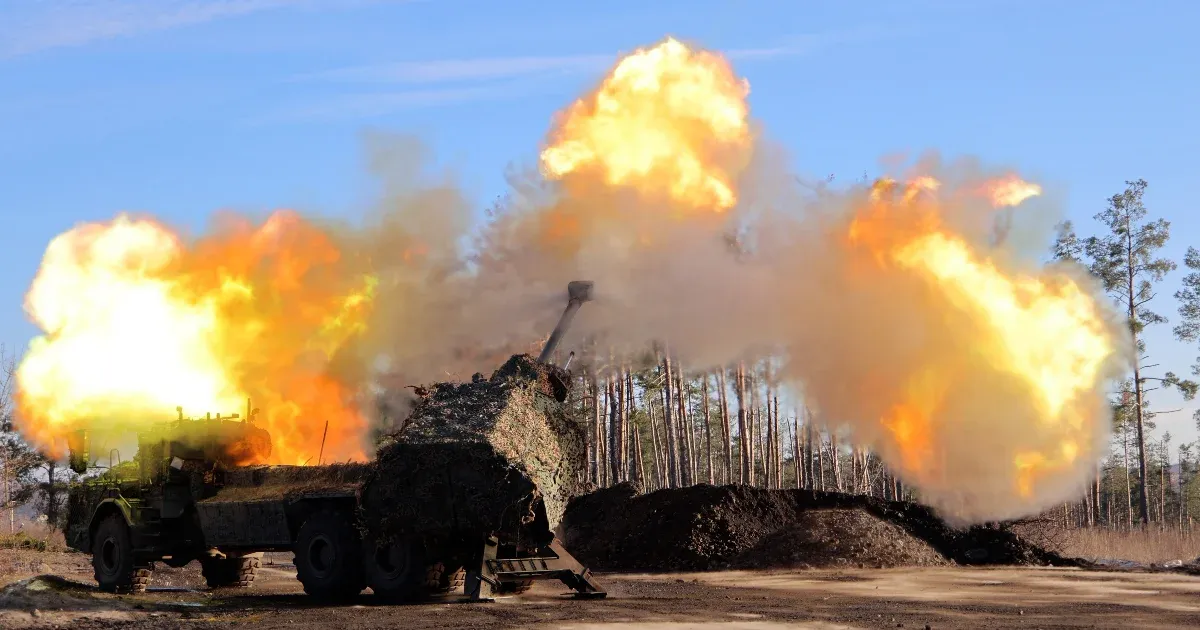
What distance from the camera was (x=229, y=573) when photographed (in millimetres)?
24484

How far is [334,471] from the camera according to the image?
1969 cm

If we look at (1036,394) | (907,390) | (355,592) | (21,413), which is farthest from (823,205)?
(21,413)

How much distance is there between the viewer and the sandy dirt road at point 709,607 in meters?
15.8

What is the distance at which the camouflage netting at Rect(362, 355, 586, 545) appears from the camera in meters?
17.7

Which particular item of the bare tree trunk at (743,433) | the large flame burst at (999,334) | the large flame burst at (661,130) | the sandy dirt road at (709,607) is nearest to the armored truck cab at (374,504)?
the sandy dirt road at (709,607)

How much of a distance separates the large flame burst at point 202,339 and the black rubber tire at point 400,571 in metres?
5.14

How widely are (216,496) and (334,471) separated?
129 inches

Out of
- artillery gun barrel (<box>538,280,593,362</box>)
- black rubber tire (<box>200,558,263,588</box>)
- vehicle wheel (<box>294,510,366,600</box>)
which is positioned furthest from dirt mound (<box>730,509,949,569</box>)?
vehicle wheel (<box>294,510,366,600</box>)

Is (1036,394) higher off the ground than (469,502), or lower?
higher

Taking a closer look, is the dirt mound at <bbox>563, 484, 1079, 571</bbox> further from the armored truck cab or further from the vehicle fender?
the vehicle fender

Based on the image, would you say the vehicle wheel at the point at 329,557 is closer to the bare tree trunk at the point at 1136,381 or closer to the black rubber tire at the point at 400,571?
the black rubber tire at the point at 400,571

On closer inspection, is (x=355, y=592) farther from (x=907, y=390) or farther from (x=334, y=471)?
(x=907, y=390)

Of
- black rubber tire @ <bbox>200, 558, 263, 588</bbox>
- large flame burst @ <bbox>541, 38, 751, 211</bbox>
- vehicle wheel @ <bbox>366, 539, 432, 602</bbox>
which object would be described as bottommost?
black rubber tire @ <bbox>200, 558, 263, 588</bbox>

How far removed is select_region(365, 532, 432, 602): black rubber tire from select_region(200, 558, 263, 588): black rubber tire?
6536 millimetres
